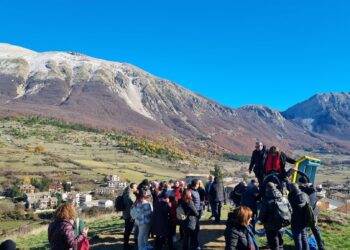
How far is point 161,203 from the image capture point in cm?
1216

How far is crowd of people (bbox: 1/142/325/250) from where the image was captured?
7.54 meters

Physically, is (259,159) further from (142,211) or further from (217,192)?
(142,211)

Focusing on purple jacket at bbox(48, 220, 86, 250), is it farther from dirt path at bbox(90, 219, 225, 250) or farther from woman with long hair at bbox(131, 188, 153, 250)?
dirt path at bbox(90, 219, 225, 250)

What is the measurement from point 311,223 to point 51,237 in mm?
6001

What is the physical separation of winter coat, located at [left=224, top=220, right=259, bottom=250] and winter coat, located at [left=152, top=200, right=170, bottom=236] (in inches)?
195

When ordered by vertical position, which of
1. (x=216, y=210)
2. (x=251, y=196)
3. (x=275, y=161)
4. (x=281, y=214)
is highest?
(x=275, y=161)

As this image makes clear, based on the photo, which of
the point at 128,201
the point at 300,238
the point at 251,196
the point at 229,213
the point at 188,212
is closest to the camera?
the point at 229,213

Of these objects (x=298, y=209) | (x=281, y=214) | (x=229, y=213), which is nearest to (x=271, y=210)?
(x=281, y=214)

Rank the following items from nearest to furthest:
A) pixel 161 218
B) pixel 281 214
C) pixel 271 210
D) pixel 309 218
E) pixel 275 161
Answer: pixel 281 214 → pixel 271 210 → pixel 309 218 → pixel 161 218 → pixel 275 161

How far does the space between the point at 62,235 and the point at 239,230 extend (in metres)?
3.13

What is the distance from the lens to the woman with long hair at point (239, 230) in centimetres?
720

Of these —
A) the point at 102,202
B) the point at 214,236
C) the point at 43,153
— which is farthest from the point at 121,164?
the point at 214,236

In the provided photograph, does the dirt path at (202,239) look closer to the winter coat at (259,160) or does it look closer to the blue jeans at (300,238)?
the winter coat at (259,160)

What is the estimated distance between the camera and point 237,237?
7270mm
